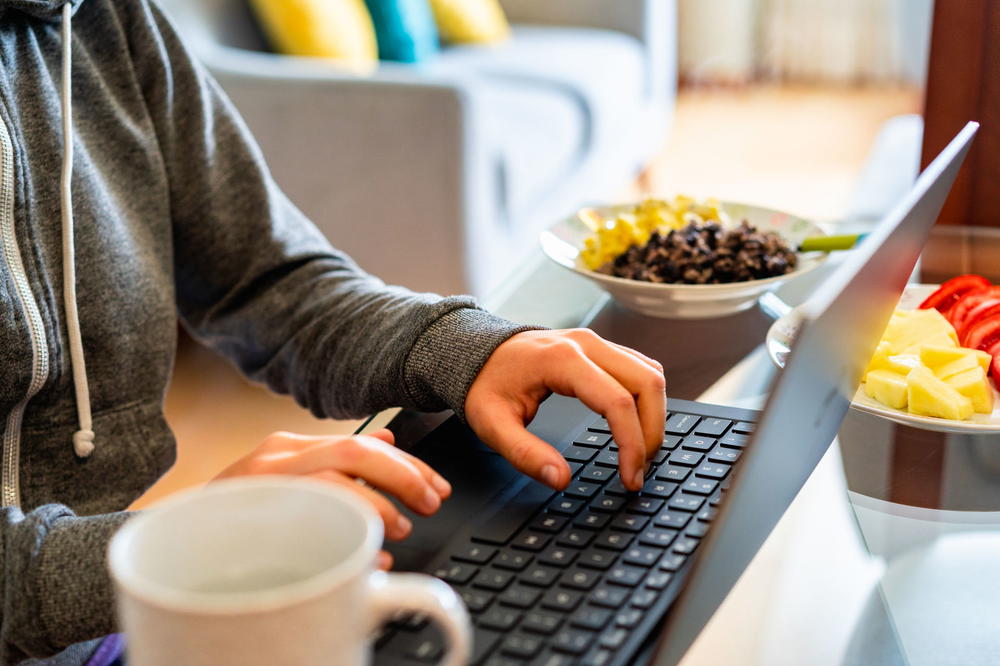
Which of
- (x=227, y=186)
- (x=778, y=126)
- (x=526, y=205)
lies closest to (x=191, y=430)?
(x=526, y=205)

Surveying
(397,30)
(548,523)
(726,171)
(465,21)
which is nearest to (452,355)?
(548,523)

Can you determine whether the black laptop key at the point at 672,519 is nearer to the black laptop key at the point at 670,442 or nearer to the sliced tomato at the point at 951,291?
the black laptop key at the point at 670,442

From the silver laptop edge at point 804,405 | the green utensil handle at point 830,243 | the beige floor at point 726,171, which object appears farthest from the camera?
the beige floor at point 726,171

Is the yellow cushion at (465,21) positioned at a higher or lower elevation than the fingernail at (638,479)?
lower

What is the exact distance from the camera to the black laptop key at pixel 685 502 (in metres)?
0.57

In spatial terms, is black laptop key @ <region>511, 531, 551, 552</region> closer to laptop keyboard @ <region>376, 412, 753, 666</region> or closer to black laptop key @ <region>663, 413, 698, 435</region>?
laptop keyboard @ <region>376, 412, 753, 666</region>

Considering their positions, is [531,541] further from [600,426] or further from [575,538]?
[600,426]

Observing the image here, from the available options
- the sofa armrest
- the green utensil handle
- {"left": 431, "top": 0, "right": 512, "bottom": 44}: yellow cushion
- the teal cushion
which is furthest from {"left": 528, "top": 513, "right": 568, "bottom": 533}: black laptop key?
the sofa armrest

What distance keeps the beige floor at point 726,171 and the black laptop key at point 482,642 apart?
4.10 ft

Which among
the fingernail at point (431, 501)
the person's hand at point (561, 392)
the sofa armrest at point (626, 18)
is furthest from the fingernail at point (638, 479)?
the sofa armrest at point (626, 18)

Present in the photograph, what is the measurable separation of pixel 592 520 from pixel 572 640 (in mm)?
110

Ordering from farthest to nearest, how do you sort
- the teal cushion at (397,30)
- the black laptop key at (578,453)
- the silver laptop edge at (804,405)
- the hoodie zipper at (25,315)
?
the teal cushion at (397,30), the hoodie zipper at (25,315), the black laptop key at (578,453), the silver laptop edge at (804,405)


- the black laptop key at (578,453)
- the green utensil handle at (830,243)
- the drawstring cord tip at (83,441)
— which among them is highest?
the black laptop key at (578,453)

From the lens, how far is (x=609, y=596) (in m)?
0.48
